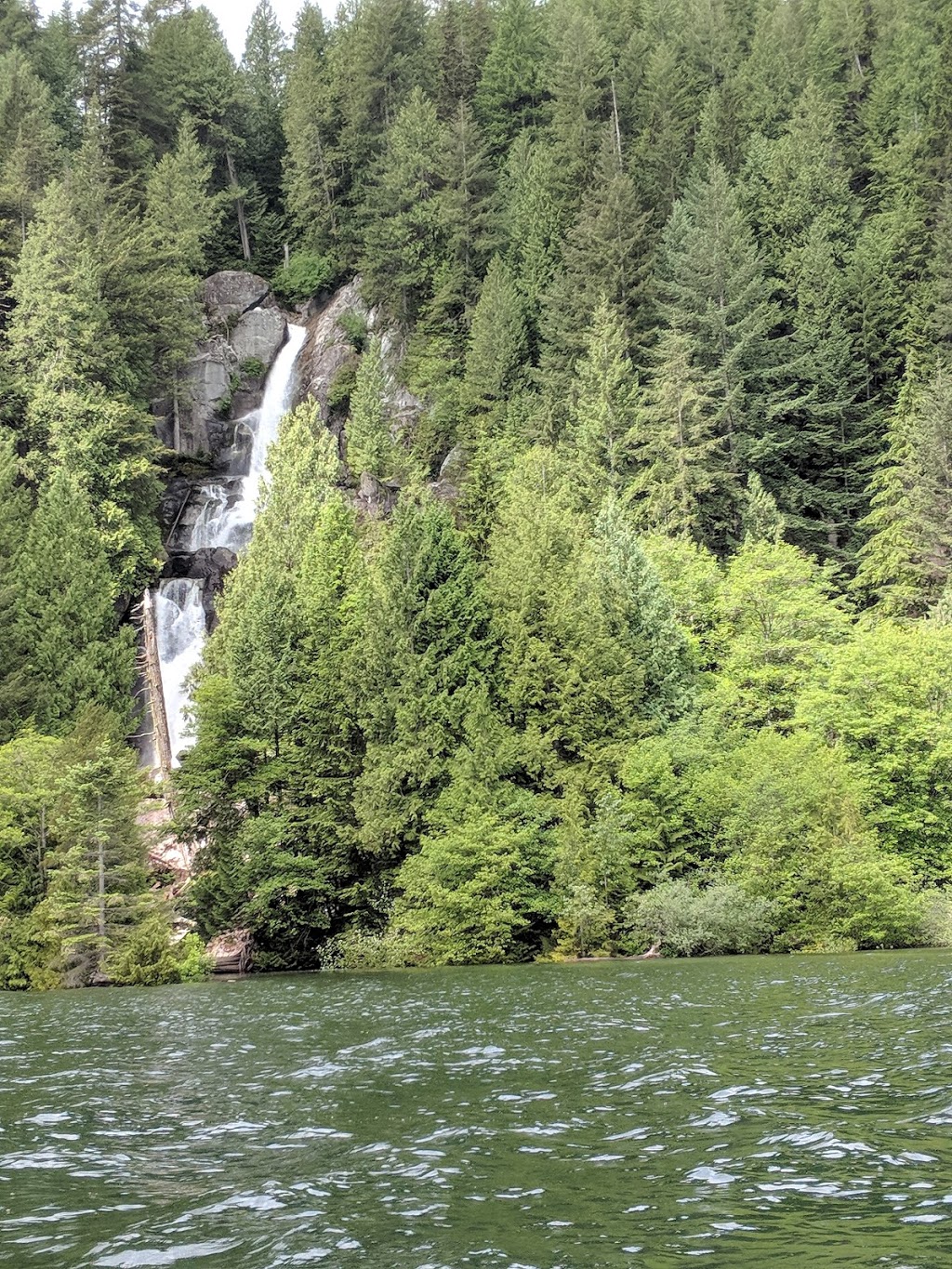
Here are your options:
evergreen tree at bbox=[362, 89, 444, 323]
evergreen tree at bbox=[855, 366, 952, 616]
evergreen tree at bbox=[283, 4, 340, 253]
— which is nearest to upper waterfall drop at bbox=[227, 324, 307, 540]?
evergreen tree at bbox=[362, 89, 444, 323]

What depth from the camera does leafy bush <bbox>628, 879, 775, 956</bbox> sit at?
3253 cm

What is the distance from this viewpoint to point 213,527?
5825 centimetres

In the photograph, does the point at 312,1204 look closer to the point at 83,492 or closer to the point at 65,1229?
the point at 65,1229

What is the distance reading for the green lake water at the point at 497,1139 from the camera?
6785 mm

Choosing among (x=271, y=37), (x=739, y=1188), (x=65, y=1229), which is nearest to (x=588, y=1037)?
(x=739, y=1188)

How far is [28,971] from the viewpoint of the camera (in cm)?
3200

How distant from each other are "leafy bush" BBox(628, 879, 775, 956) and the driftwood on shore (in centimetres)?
1280

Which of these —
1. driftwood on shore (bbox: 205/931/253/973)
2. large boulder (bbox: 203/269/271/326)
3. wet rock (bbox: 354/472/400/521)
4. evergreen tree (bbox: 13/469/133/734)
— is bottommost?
driftwood on shore (bbox: 205/931/253/973)

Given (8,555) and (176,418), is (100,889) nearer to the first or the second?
(8,555)

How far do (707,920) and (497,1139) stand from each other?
24204 mm

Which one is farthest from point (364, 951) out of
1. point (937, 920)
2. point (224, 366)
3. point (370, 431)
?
point (224, 366)

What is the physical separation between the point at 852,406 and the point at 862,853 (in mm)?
30635

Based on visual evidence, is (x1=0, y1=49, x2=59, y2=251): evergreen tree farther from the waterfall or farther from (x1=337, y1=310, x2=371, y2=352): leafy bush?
(x1=337, y1=310, x2=371, y2=352): leafy bush

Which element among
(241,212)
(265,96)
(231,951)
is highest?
(265,96)
